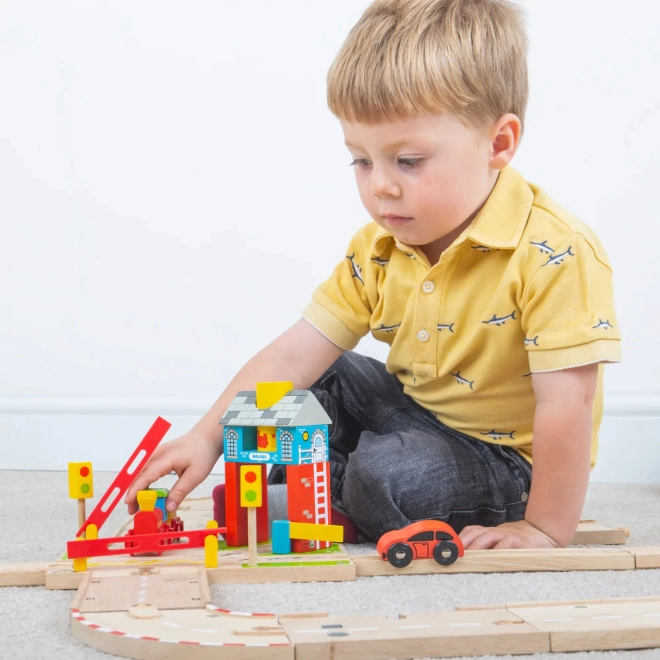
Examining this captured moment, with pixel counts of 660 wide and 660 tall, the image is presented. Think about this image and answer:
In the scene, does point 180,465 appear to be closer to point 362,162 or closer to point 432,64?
point 362,162

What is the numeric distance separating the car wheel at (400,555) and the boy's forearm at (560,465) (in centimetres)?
15

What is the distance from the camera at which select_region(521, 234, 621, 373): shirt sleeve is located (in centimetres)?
83

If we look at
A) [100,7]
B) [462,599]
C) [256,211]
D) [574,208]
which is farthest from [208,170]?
[462,599]

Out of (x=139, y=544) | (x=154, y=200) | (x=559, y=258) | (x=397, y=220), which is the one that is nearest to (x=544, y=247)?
(x=559, y=258)

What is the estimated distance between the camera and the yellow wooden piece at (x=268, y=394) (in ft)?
2.69

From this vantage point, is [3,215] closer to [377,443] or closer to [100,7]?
[100,7]

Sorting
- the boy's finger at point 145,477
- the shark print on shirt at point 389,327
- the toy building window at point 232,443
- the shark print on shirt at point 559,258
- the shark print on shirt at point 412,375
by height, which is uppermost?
the shark print on shirt at point 559,258

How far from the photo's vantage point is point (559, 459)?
83 cm

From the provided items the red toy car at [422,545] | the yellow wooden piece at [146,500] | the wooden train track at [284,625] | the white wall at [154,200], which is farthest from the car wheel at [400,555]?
the white wall at [154,200]

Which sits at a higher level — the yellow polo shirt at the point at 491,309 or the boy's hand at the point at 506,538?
the yellow polo shirt at the point at 491,309

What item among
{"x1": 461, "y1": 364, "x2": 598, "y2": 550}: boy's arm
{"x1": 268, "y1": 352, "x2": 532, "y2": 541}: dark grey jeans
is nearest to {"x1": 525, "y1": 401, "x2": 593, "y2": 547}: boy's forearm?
{"x1": 461, "y1": 364, "x2": 598, "y2": 550}: boy's arm

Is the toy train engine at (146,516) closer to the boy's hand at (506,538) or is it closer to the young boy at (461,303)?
the young boy at (461,303)

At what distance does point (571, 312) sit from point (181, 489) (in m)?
0.40

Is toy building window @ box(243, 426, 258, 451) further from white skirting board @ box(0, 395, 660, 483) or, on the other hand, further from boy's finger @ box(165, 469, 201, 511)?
white skirting board @ box(0, 395, 660, 483)
